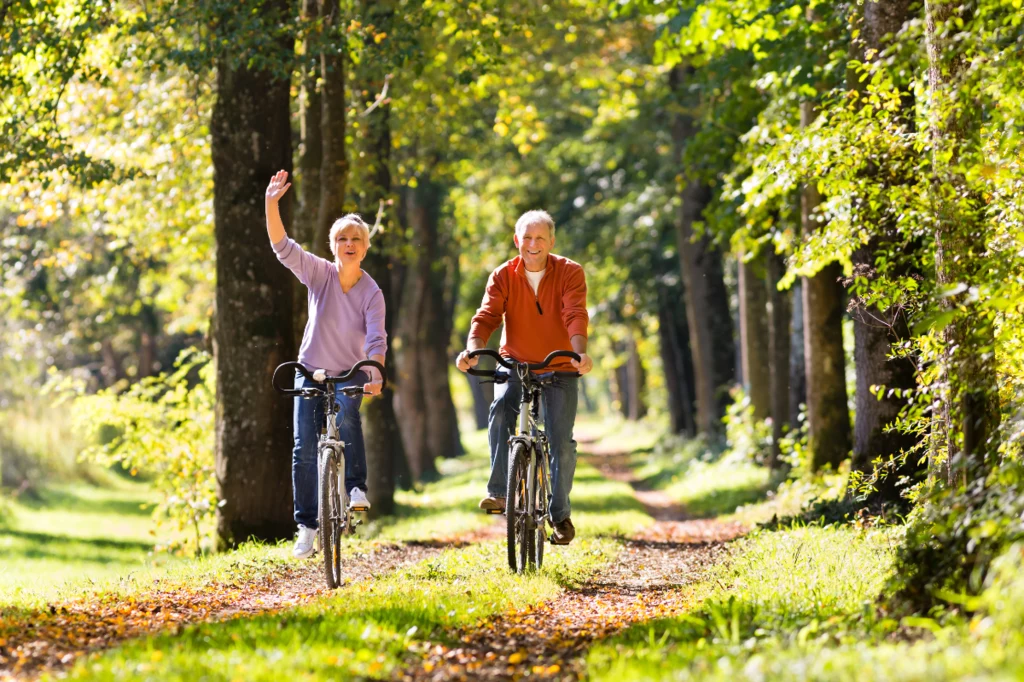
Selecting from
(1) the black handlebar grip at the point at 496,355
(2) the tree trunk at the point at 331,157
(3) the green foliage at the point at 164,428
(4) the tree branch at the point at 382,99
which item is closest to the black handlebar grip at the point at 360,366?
(1) the black handlebar grip at the point at 496,355

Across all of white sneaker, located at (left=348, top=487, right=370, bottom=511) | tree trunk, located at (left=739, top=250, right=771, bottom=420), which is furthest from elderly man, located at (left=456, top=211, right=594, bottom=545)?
tree trunk, located at (left=739, top=250, right=771, bottom=420)

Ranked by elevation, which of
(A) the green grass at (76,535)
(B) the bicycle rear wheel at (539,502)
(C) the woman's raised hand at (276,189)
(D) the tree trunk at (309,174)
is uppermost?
(D) the tree trunk at (309,174)

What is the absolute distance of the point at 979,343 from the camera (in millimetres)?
5656

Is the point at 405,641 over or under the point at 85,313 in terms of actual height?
under

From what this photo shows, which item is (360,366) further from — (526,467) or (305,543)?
(305,543)

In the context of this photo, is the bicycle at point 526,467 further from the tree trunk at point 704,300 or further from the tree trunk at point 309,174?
the tree trunk at point 704,300

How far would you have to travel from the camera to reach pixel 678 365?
31125mm

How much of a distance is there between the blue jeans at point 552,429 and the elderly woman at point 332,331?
898mm

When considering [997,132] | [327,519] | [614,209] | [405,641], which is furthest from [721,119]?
[614,209]

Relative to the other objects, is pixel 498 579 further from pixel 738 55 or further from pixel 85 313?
pixel 85 313

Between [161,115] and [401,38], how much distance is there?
406cm

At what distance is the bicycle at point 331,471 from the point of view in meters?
7.28

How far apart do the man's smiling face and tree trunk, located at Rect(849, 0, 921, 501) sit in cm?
239

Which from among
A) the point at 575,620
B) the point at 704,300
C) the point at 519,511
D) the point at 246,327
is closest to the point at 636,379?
the point at 704,300
